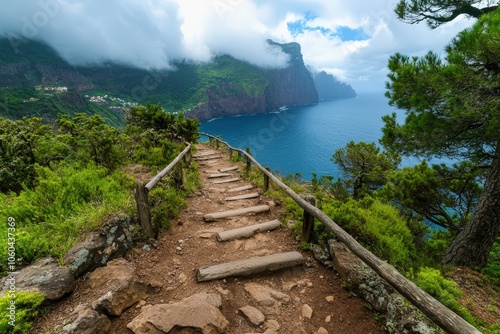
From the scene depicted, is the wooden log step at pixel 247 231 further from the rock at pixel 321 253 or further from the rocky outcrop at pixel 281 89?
the rocky outcrop at pixel 281 89

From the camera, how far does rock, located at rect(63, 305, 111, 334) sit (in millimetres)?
2211

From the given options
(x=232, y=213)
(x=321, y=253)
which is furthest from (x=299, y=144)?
(x=321, y=253)

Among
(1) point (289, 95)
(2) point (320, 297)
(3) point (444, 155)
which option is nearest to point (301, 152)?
(3) point (444, 155)

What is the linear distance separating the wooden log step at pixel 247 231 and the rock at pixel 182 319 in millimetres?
1745

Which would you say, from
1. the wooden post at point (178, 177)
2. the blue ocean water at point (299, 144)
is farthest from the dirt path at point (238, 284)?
the blue ocean water at point (299, 144)

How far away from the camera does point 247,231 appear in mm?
4703

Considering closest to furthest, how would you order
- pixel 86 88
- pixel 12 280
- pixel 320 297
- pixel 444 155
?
pixel 12 280 < pixel 320 297 < pixel 444 155 < pixel 86 88

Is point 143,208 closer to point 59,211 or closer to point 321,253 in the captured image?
point 59,211

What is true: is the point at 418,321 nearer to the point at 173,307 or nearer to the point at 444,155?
the point at 173,307

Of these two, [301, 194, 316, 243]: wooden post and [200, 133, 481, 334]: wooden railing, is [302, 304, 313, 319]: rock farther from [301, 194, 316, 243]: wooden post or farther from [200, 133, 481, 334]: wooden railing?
[301, 194, 316, 243]: wooden post

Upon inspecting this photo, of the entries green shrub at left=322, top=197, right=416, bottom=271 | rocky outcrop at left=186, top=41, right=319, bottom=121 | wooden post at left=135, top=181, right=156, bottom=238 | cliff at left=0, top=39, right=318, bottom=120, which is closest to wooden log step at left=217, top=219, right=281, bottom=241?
green shrub at left=322, top=197, right=416, bottom=271

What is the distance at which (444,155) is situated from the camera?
6133mm

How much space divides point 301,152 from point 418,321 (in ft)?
181

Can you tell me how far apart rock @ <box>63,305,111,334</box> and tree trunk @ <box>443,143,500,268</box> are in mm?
7315
